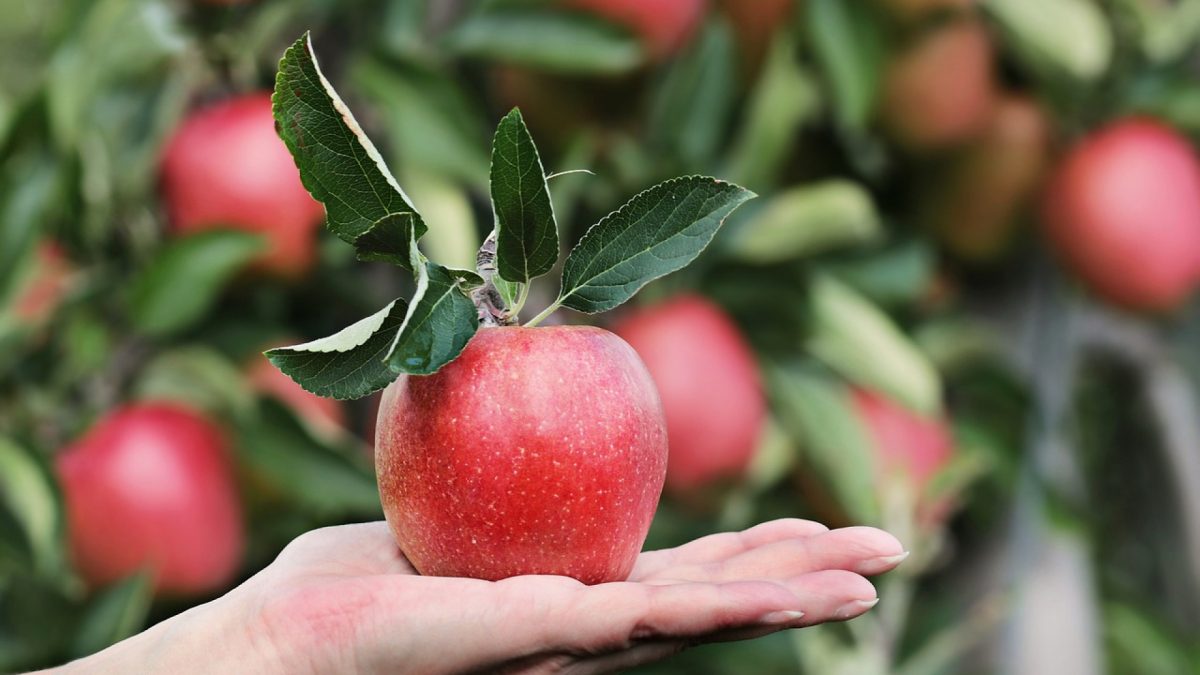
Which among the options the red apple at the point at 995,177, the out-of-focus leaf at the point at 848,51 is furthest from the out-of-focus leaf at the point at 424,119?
the red apple at the point at 995,177

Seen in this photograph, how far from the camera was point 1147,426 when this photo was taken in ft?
3.75

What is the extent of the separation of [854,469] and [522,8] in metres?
0.31

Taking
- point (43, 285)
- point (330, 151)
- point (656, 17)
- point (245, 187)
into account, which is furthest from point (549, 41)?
point (330, 151)

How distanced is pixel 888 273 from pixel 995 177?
123 mm

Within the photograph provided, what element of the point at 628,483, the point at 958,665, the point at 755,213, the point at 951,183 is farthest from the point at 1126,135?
the point at 628,483

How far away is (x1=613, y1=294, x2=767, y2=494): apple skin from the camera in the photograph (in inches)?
29.4

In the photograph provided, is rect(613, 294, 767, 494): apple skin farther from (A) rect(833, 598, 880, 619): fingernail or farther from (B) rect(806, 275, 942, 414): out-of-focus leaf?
(A) rect(833, 598, 880, 619): fingernail

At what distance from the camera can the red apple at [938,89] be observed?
34.6 inches

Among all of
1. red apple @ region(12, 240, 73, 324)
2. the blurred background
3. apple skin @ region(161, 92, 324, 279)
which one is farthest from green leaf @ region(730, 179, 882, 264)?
red apple @ region(12, 240, 73, 324)

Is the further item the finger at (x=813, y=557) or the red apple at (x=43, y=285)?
the red apple at (x=43, y=285)

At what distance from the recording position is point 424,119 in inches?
30.8

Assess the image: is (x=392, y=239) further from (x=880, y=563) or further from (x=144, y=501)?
(x=144, y=501)

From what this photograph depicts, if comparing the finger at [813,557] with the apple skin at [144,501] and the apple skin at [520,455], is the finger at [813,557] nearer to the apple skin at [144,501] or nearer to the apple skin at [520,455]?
the apple skin at [520,455]

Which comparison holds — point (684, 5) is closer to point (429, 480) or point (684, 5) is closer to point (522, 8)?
point (522, 8)
